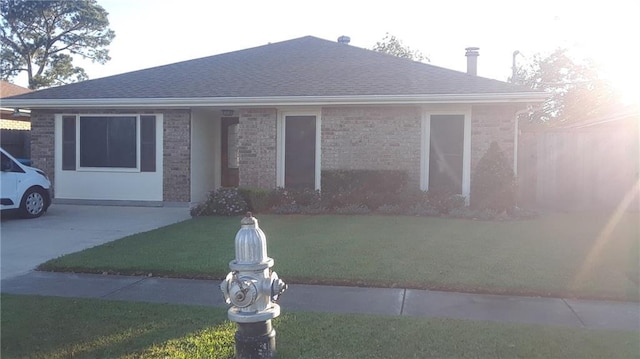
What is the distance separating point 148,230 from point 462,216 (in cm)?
630

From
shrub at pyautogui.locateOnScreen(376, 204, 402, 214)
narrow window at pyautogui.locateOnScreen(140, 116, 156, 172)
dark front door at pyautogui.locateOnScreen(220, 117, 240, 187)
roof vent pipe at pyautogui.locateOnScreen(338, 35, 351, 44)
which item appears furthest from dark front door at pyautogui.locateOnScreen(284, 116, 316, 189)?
roof vent pipe at pyautogui.locateOnScreen(338, 35, 351, 44)

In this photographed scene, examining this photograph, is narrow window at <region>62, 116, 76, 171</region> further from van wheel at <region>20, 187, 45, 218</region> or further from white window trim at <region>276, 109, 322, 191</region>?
white window trim at <region>276, 109, 322, 191</region>

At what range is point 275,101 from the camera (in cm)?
1326

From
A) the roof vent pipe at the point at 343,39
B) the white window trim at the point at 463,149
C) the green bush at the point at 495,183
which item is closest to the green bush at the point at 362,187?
the white window trim at the point at 463,149

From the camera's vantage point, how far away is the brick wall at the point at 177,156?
1428 centimetres

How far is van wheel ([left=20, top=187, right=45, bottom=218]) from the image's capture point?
1197 cm

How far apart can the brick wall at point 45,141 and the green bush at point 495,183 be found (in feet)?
36.0

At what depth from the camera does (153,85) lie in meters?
15.0

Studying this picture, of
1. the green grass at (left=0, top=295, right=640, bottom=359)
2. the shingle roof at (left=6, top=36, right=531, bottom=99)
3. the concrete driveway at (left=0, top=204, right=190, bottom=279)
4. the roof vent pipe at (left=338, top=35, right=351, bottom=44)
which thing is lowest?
the green grass at (left=0, top=295, right=640, bottom=359)

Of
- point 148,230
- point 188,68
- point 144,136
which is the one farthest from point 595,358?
point 188,68

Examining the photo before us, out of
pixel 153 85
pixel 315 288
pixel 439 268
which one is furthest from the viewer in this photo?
pixel 153 85

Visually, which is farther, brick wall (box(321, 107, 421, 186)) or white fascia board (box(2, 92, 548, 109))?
brick wall (box(321, 107, 421, 186))

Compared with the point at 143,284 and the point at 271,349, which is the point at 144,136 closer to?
the point at 143,284

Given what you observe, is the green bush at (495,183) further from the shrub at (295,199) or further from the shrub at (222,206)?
the shrub at (222,206)
